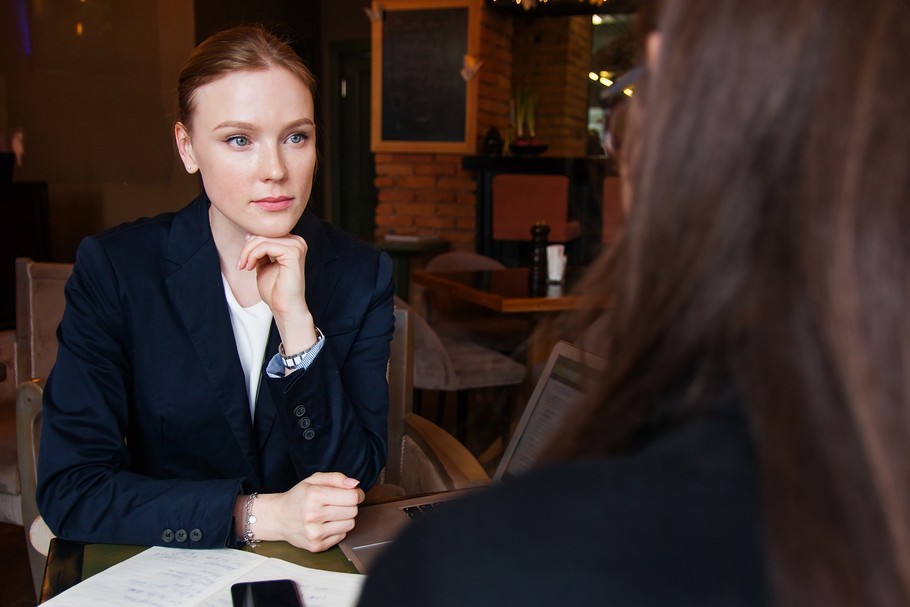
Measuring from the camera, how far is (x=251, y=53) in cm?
136

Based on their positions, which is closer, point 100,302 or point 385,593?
point 385,593

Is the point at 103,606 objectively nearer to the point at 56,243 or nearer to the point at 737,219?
the point at 737,219

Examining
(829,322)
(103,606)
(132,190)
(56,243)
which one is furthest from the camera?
(132,190)

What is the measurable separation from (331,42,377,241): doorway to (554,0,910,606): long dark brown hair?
744 cm

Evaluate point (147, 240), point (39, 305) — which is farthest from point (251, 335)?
point (39, 305)

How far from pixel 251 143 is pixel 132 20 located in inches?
184

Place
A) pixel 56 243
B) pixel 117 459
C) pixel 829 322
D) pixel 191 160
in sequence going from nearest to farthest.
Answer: pixel 829 322, pixel 117 459, pixel 191 160, pixel 56 243

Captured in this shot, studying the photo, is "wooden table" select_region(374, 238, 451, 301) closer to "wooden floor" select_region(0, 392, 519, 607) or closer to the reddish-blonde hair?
"wooden floor" select_region(0, 392, 519, 607)

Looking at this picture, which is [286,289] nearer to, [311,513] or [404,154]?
[311,513]

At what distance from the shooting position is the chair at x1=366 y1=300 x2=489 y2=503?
64.0 inches

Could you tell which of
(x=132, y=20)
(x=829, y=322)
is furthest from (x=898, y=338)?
(x=132, y=20)

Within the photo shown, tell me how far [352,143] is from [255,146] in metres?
6.81

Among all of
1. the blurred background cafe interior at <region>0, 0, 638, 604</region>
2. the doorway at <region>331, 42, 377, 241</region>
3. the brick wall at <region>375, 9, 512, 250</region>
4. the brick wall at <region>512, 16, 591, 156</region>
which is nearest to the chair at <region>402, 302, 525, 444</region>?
the blurred background cafe interior at <region>0, 0, 638, 604</region>

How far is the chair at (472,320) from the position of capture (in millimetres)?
3684
